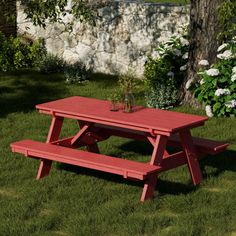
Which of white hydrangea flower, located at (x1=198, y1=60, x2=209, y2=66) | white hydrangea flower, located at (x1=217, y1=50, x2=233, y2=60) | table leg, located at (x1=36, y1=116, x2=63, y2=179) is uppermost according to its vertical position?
white hydrangea flower, located at (x1=217, y1=50, x2=233, y2=60)

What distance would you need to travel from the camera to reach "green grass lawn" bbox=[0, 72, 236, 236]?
684cm

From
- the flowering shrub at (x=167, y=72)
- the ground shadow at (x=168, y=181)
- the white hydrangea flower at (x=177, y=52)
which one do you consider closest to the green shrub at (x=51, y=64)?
the flowering shrub at (x=167, y=72)

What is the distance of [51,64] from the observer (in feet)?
48.7

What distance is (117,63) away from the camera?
14352 mm

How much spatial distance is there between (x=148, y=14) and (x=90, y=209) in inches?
275

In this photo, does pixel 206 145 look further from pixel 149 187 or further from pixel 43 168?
pixel 43 168

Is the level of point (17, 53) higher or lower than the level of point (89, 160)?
lower

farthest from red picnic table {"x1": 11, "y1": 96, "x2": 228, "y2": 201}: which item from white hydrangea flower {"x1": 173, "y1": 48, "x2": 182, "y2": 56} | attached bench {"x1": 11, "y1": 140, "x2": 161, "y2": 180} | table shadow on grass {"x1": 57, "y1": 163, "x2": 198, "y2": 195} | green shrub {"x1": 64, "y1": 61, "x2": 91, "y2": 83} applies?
green shrub {"x1": 64, "y1": 61, "x2": 91, "y2": 83}

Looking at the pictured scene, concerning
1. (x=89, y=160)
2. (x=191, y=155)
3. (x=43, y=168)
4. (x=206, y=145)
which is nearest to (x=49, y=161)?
(x=43, y=168)

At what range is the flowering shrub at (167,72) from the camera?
1199 cm

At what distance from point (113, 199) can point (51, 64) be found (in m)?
7.57

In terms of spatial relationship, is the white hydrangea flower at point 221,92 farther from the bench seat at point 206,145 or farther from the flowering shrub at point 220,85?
the bench seat at point 206,145

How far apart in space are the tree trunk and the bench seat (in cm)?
358

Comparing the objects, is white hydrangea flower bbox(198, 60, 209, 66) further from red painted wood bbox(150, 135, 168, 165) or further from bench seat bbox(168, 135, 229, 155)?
red painted wood bbox(150, 135, 168, 165)
